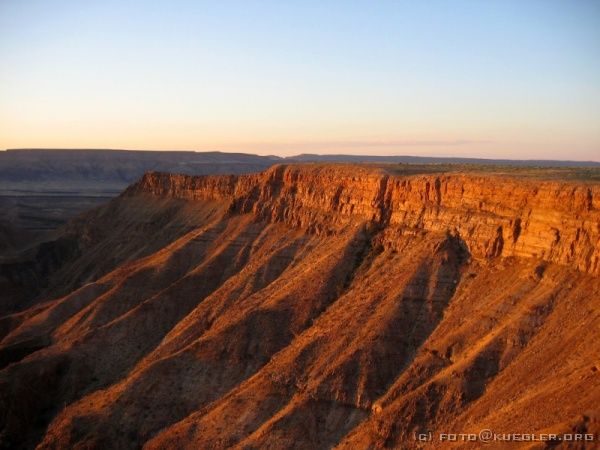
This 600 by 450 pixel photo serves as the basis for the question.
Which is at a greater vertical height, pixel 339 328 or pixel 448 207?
pixel 448 207

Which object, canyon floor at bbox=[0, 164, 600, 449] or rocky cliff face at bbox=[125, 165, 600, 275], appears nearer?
canyon floor at bbox=[0, 164, 600, 449]

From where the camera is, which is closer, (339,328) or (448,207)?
(339,328)

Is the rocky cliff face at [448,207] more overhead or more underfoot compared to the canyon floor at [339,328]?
more overhead

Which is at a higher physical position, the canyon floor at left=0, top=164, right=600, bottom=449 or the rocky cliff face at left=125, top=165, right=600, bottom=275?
the rocky cliff face at left=125, top=165, right=600, bottom=275

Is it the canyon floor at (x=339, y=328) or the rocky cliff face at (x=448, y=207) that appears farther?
the rocky cliff face at (x=448, y=207)
